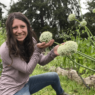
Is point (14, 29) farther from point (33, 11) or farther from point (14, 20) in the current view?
point (33, 11)

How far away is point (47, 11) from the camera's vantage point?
1598 centimetres

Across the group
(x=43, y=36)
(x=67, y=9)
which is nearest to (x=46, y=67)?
(x=43, y=36)

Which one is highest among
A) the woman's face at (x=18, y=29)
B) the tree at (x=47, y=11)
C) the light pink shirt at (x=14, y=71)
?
the tree at (x=47, y=11)

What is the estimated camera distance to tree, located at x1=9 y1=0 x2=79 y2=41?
48.5 ft

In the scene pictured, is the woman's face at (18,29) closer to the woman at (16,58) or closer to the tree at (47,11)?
the woman at (16,58)

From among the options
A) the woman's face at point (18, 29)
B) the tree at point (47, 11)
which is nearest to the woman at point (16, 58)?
the woman's face at point (18, 29)

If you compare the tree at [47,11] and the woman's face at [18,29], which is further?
the tree at [47,11]

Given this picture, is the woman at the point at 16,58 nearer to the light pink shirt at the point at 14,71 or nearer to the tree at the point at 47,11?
the light pink shirt at the point at 14,71

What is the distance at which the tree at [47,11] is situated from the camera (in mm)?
14797

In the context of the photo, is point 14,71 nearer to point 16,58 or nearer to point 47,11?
point 16,58

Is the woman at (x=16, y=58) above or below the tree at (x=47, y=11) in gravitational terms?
below

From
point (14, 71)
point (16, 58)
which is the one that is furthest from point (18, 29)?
point (14, 71)

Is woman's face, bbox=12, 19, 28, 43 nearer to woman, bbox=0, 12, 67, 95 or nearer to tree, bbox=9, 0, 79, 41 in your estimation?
woman, bbox=0, 12, 67, 95

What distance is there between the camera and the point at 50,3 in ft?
51.2
